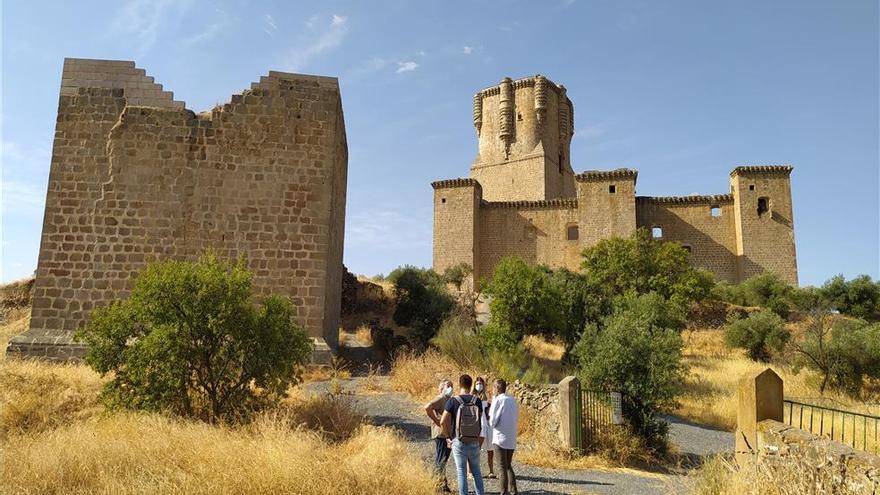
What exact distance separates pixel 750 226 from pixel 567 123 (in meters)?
16.8

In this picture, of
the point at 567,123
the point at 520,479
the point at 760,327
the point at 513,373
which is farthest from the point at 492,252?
the point at 520,479

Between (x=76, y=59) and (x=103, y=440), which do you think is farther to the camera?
(x=76, y=59)

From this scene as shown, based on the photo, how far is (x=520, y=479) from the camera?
6500 millimetres

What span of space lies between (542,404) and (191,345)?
214 inches

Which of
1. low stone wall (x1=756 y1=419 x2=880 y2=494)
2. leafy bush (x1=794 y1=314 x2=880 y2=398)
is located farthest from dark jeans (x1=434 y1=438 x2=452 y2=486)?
leafy bush (x1=794 y1=314 x2=880 y2=398)

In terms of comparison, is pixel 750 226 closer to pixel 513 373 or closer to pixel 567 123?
pixel 567 123

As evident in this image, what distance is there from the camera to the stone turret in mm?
41594

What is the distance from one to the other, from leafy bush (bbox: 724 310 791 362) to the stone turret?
69.9ft

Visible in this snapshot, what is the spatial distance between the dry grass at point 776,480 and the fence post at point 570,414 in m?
2.36

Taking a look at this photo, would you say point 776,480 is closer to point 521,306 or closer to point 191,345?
point 191,345

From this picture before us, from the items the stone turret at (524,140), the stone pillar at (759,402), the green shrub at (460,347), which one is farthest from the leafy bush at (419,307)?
the stone turret at (524,140)

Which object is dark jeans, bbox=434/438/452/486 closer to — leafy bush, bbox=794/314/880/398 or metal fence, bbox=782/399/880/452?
metal fence, bbox=782/399/880/452

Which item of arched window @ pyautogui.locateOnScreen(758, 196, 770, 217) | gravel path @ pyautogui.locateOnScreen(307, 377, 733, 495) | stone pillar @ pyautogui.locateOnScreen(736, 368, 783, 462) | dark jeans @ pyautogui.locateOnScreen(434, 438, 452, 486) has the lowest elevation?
gravel path @ pyautogui.locateOnScreen(307, 377, 733, 495)

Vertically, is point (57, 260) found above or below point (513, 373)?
above
